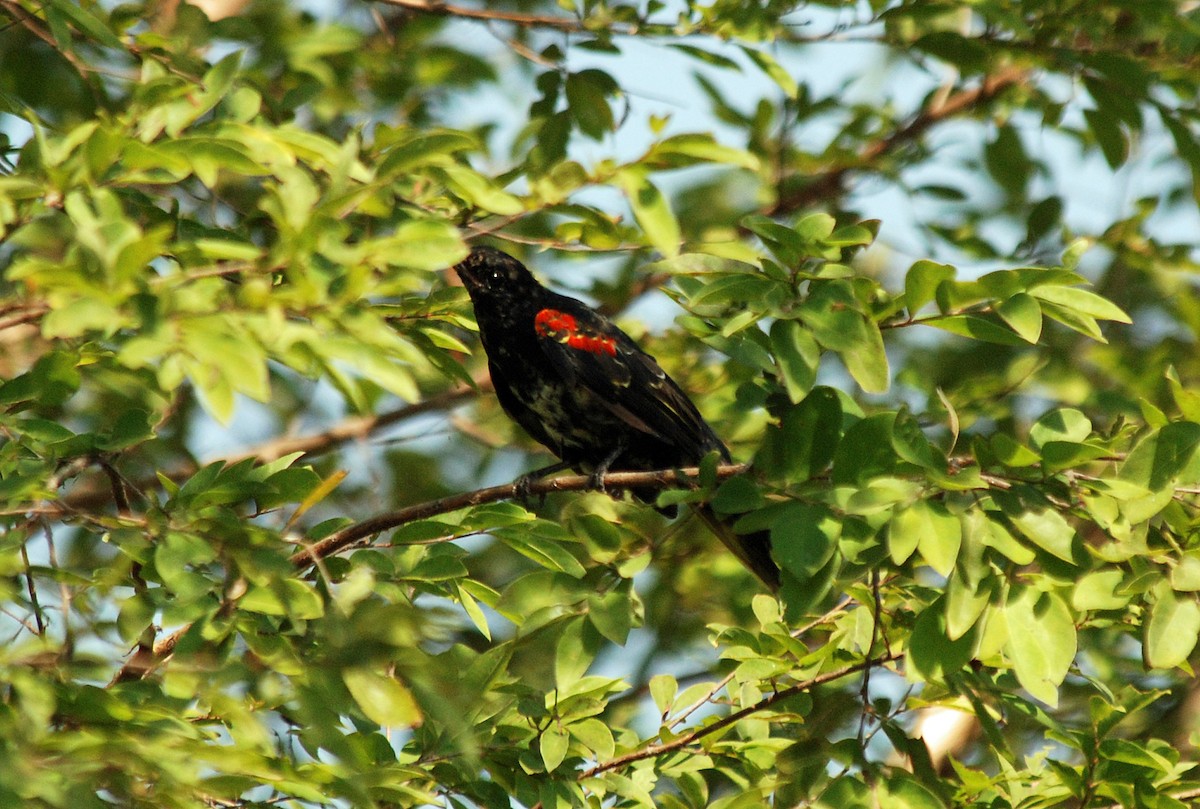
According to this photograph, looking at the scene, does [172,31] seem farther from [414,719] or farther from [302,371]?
[414,719]

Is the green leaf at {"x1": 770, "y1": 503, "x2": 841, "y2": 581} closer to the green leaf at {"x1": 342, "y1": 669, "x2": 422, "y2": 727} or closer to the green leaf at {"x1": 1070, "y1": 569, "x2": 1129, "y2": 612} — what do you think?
the green leaf at {"x1": 1070, "y1": 569, "x2": 1129, "y2": 612}

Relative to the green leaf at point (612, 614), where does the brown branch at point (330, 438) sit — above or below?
below

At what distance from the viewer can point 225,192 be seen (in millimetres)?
6648

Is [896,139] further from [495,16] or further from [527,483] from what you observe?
[527,483]

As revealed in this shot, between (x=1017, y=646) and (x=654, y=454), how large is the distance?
2594 mm

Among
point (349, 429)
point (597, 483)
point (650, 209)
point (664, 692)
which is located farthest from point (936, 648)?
point (349, 429)

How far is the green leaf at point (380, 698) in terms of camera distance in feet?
7.22

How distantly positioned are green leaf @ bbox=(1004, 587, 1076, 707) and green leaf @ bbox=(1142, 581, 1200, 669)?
162 mm

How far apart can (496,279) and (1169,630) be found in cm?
331

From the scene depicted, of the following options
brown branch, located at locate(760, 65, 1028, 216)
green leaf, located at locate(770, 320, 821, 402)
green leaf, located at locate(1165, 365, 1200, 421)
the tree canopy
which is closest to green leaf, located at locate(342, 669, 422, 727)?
the tree canopy

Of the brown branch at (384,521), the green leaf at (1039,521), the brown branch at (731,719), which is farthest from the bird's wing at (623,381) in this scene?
the green leaf at (1039,521)

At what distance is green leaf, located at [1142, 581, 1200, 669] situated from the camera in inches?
109

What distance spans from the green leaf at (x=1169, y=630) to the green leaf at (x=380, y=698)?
1626 millimetres

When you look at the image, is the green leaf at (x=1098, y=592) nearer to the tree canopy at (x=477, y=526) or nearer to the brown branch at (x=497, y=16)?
the tree canopy at (x=477, y=526)
